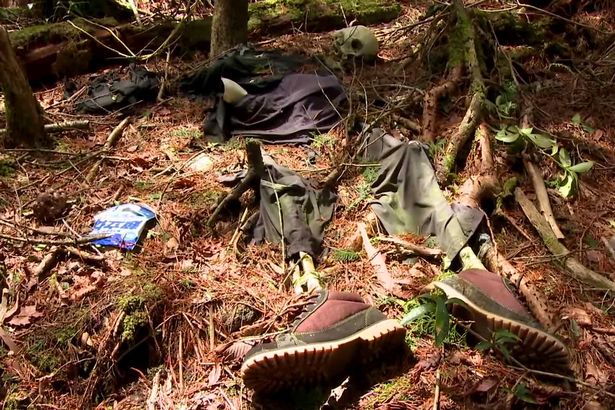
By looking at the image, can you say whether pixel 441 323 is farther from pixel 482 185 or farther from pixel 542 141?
pixel 542 141

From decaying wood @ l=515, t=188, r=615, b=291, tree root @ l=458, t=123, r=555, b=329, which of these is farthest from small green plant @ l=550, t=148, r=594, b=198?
tree root @ l=458, t=123, r=555, b=329

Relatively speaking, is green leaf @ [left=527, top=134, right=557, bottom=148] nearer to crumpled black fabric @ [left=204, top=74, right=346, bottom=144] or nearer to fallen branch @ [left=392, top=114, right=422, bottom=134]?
fallen branch @ [left=392, top=114, right=422, bottom=134]

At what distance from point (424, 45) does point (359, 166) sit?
5.30 ft

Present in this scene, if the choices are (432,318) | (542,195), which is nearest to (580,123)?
(542,195)

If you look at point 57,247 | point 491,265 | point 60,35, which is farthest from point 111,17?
point 491,265

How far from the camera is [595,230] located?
2.82 meters

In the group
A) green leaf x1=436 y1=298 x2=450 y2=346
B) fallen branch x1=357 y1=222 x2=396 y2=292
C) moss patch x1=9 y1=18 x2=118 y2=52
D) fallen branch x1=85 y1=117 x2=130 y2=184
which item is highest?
moss patch x1=9 y1=18 x2=118 y2=52

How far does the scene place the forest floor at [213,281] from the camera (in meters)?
2.14

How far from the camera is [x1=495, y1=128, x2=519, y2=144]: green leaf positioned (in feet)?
10.4

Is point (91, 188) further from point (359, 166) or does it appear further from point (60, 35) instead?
point (60, 35)

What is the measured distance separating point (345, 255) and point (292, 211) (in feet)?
1.18

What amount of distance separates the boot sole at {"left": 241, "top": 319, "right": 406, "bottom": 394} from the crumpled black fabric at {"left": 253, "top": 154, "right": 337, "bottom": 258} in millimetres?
687

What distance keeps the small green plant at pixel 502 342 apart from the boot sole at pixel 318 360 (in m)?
0.30

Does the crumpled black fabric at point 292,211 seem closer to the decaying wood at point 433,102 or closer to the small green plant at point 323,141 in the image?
the small green plant at point 323,141
